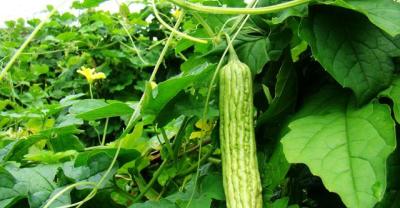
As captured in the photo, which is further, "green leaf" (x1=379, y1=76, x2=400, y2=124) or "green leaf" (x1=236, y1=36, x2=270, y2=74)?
"green leaf" (x1=236, y1=36, x2=270, y2=74)

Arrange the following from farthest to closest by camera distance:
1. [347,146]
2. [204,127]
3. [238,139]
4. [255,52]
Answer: [204,127], [255,52], [238,139], [347,146]

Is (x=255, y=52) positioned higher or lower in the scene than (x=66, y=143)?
higher

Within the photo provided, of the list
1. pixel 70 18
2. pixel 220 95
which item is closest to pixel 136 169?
pixel 220 95

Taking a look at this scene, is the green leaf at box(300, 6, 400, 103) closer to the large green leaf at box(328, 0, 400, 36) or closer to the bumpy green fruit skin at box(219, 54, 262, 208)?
the large green leaf at box(328, 0, 400, 36)

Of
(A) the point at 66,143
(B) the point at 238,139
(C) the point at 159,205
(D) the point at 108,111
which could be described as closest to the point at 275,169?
(B) the point at 238,139

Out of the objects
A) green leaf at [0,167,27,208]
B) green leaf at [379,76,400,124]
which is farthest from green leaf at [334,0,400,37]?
green leaf at [0,167,27,208]

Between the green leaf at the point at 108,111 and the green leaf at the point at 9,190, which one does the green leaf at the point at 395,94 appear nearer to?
the green leaf at the point at 108,111

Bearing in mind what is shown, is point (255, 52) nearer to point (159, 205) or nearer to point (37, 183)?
point (159, 205)
